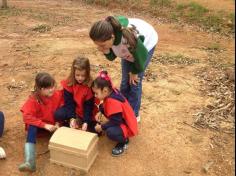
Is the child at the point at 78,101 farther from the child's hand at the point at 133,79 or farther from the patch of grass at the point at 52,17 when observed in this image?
the patch of grass at the point at 52,17

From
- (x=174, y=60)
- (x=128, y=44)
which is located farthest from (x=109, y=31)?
(x=174, y=60)

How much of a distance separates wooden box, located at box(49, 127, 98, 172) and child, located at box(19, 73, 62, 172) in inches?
6.9

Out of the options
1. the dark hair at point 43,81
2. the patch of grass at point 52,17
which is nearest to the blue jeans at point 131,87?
the dark hair at point 43,81

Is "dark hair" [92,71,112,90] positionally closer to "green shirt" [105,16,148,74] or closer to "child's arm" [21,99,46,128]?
"green shirt" [105,16,148,74]

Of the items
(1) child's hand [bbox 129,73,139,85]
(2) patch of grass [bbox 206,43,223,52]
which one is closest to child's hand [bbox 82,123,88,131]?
(1) child's hand [bbox 129,73,139,85]

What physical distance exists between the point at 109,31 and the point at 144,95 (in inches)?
69.4

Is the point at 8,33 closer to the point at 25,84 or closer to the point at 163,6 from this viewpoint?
the point at 25,84

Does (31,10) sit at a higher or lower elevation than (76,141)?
lower

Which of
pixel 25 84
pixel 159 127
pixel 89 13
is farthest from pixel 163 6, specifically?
pixel 159 127

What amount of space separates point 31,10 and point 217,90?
634 cm

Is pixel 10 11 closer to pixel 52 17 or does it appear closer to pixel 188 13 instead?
pixel 52 17

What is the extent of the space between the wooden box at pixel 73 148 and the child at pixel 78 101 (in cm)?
23

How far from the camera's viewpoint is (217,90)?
4.42 m

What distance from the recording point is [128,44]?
2754mm
